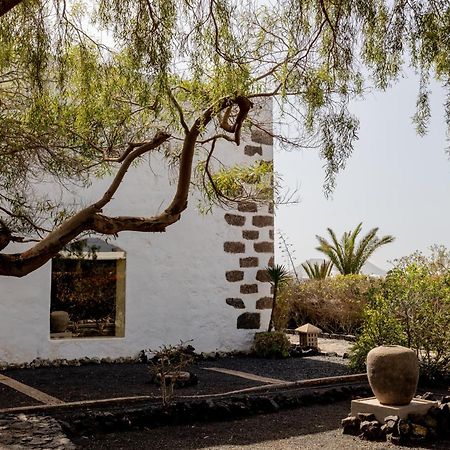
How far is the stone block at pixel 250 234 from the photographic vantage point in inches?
410

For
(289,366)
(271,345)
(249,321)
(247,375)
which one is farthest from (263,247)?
(247,375)

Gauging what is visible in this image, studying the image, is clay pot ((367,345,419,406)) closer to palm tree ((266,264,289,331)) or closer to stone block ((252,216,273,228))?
palm tree ((266,264,289,331))

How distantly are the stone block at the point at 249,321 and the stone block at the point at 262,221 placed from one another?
1446 millimetres

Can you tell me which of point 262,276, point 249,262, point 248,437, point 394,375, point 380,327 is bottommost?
point 248,437

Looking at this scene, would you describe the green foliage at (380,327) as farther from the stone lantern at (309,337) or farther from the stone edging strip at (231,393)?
the stone lantern at (309,337)

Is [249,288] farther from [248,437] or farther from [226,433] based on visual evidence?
[248,437]

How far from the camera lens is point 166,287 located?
31.8ft

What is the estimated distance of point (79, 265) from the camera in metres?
11.4

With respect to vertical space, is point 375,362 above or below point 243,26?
below

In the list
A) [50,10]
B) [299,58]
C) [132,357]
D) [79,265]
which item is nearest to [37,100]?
[50,10]

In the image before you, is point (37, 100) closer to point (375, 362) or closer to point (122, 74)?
point (122, 74)

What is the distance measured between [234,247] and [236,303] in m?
0.88

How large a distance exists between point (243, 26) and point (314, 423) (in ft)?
11.4

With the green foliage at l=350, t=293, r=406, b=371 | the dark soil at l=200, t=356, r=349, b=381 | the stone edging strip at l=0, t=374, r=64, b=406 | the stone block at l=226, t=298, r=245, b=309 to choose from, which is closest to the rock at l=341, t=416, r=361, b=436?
the dark soil at l=200, t=356, r=349, b=381
